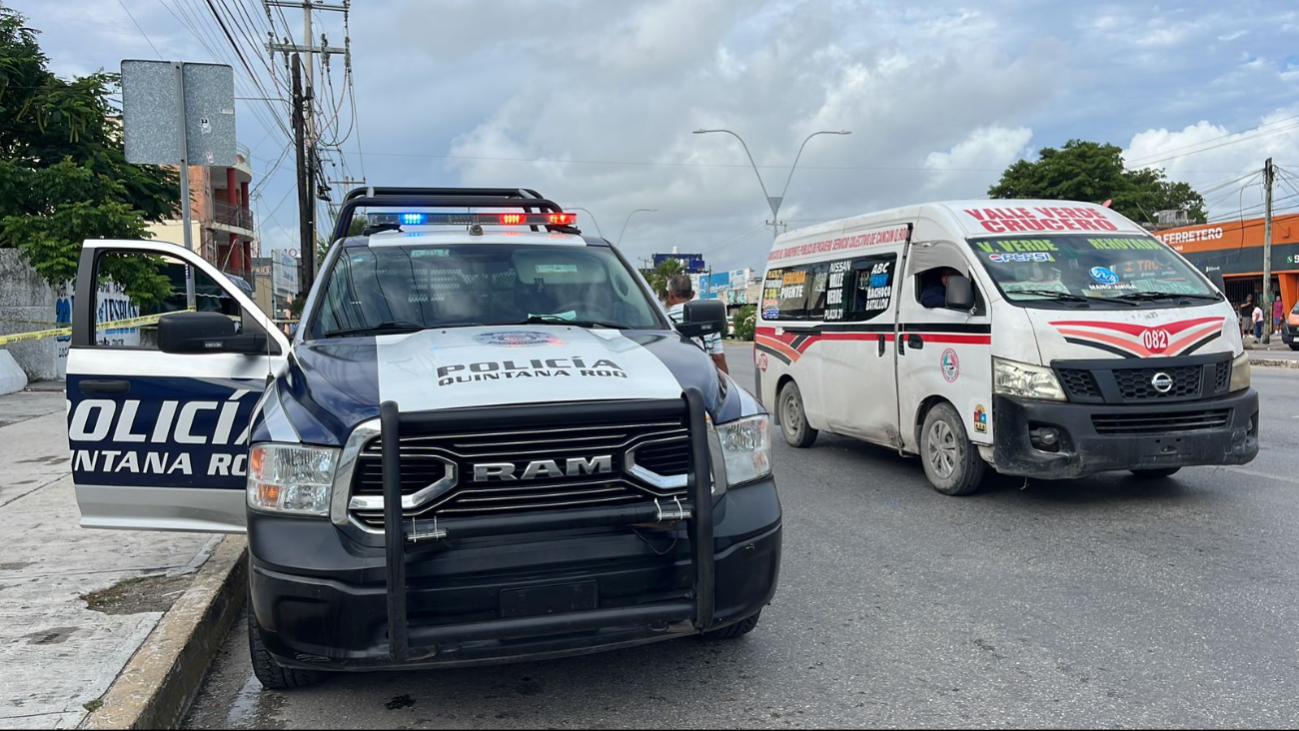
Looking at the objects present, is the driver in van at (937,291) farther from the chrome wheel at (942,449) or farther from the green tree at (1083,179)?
the green tree at (1083,179)

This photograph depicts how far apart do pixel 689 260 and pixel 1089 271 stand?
118 m

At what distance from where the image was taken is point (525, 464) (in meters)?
3.18

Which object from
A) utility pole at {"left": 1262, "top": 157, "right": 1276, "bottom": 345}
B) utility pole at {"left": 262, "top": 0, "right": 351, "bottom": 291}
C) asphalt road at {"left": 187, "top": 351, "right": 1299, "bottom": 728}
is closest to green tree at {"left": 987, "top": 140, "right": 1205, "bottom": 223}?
utility pole at {"left": 1262, "top": 157, "right": 1276, "bottom": 345}

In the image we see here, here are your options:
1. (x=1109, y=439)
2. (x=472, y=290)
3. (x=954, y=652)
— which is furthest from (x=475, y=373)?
(x=1109, y=439)

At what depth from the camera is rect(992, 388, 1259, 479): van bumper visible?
6.31 m

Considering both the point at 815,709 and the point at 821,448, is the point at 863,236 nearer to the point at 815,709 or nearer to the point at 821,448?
the point at 821,448

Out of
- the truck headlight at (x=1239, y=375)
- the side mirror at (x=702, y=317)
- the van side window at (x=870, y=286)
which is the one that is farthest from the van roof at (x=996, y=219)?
the side mirror at (x=702, y=317)

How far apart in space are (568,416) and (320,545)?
89 centimetres

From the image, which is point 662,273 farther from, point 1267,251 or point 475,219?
point 475,219

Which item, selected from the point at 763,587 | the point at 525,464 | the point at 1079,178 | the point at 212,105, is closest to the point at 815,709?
the point at 763,587

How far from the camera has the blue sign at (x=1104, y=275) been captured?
688cm

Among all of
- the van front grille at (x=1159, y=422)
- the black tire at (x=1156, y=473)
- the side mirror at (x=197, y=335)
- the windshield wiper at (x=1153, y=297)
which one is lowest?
the black tire at (x=1156, y=473)

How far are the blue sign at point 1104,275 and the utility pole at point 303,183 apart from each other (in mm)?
19745

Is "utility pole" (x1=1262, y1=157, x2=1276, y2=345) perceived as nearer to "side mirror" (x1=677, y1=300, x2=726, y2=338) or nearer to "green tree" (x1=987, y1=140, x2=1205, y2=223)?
"green tree" (x1=987, y1=140, x2=1205, y2=223)
